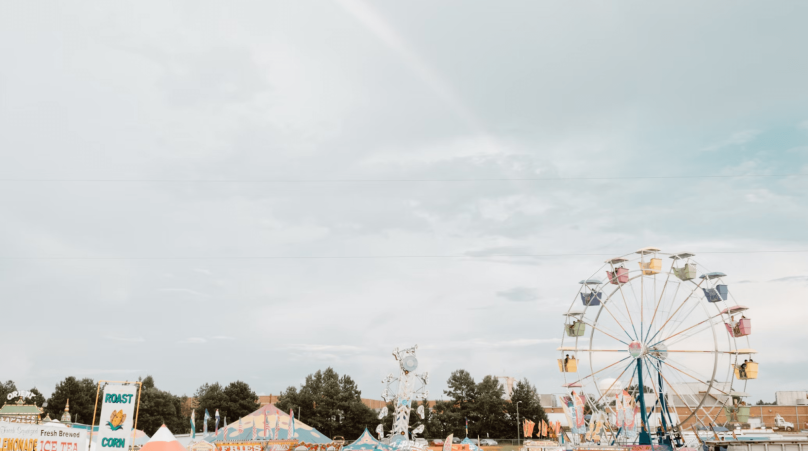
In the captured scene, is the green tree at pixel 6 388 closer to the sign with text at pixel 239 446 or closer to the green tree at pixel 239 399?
the green tree at pixel 239 399

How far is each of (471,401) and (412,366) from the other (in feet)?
152

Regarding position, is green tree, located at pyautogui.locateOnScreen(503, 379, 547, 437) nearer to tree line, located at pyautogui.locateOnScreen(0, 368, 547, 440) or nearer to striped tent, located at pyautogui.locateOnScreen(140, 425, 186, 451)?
tree line, located at pyautogui.locateOnScreen(0, 368, 547, 440)

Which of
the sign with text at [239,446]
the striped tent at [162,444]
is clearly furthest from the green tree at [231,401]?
the striped tent at [162,444]

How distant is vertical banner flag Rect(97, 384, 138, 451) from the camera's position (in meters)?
18.3

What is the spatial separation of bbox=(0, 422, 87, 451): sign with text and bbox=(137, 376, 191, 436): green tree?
62.0m

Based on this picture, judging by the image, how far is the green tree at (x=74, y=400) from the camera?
275ft

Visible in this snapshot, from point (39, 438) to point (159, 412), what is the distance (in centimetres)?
6770

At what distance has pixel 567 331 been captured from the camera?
42.9 m

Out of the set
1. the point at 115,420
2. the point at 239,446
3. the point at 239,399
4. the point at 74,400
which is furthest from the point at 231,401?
the point at 115,420

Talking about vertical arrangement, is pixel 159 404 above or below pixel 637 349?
below

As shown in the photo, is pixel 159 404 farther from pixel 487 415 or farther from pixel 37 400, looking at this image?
pixel 487 415

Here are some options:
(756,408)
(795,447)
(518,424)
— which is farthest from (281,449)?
(756,408)

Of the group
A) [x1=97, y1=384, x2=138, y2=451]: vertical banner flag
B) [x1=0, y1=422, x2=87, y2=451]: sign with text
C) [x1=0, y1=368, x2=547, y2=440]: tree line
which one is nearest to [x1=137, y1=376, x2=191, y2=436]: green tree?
[x1=0, y1=368, x2=547, y2=440]: tree line

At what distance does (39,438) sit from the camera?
21.2 metres
